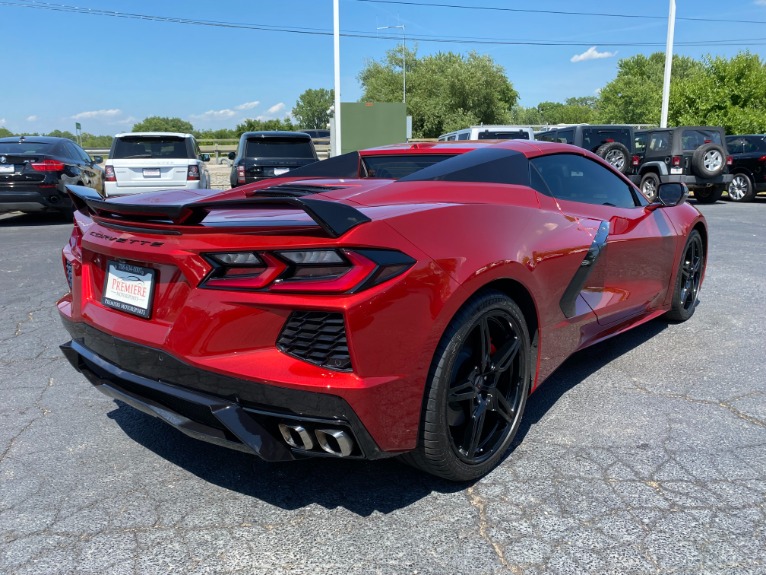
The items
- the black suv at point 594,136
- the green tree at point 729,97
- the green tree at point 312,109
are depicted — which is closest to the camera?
the black suv at point 594,136

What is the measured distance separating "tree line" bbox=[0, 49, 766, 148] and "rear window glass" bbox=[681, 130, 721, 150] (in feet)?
34.1

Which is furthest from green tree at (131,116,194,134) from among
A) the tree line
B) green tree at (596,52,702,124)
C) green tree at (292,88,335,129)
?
green tree at (596,52,702,124)

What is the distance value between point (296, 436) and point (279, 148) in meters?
11.1

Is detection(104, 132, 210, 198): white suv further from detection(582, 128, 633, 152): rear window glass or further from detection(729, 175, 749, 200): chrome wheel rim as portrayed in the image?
detection(729, 175, 749, 200): chrome wheel rim

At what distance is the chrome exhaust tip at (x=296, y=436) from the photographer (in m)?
2.08

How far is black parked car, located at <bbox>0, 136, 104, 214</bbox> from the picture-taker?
10.3 m

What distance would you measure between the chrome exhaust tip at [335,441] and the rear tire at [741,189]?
1614 cm

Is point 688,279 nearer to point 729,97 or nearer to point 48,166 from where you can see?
point 48,166

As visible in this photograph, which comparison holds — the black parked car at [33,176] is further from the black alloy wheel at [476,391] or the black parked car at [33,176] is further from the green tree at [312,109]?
the green tree at [312,109]

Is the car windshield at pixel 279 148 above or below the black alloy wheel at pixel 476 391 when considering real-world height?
above

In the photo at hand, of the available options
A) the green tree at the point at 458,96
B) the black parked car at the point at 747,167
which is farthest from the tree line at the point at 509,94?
the black parked car at the point at 747,167

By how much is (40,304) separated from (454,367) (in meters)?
4.59

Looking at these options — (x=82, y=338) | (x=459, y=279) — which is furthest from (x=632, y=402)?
(x=82, y=338)

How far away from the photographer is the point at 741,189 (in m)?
15.7
